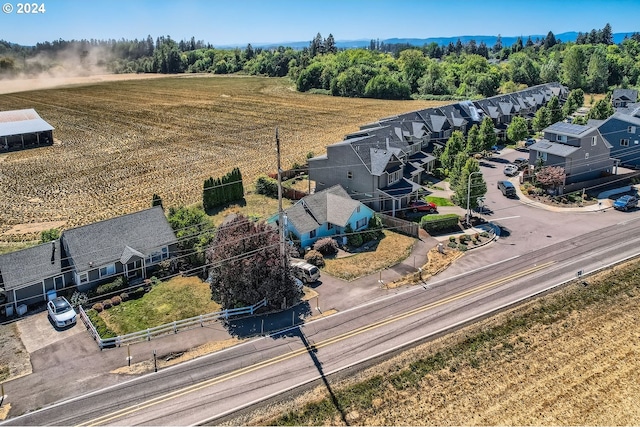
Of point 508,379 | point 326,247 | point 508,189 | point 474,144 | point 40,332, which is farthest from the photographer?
point 474,144

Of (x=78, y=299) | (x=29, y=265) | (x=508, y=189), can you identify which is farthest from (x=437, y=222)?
(x=29, y=265)

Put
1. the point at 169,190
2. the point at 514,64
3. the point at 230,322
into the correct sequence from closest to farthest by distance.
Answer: the point at 230,322 < the point at 169,190 < the point at 514,64

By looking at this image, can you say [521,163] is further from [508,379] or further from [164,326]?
[164,326]

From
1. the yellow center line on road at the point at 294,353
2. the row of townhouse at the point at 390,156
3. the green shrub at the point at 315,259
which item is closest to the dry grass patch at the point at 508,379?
the yellow center line on road at the point at 294,353

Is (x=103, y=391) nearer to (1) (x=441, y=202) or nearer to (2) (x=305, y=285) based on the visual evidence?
(2) (x=305, y=285)

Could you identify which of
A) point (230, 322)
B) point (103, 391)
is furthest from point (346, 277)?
point (103, 391)

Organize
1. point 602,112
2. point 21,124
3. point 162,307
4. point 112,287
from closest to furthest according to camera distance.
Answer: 1. point 162,307
2. point 112,287
3. point 602,112
4. point 21,124

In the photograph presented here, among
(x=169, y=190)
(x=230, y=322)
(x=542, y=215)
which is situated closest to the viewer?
(x=230, y=322)
